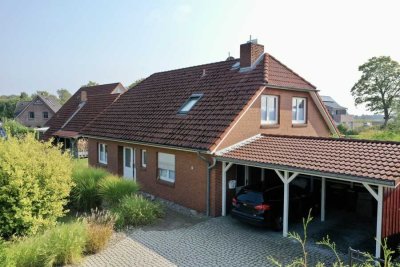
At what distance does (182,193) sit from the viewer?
47.8 ft

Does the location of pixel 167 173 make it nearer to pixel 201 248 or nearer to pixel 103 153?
pixel 201 248

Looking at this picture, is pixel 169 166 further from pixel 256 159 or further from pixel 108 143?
pixel 108 143

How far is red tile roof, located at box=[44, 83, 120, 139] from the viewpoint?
29.9 metres

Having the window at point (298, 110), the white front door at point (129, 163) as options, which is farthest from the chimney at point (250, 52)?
the white front door at point (129, 163)

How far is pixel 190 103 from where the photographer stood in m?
16.8

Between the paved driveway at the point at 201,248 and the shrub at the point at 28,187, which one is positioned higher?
the shrub at the point at 28,187

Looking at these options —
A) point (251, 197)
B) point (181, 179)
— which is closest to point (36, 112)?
point (181, 179)

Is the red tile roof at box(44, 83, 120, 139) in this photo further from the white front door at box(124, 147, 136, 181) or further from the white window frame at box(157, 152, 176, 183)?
the white window frame at box(157, 152, 176, 183)

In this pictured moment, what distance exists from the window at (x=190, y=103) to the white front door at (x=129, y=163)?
381 cm

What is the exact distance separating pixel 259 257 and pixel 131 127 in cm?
1112

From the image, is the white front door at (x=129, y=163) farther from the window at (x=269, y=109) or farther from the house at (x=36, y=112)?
the house at (x=36, y=112)

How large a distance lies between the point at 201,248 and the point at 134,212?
3239mm

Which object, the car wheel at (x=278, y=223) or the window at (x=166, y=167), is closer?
the car wheel at (x=278, y=223)

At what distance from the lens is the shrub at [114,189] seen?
13.6 metres
